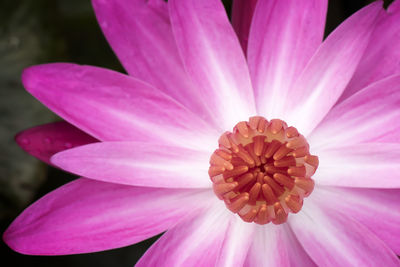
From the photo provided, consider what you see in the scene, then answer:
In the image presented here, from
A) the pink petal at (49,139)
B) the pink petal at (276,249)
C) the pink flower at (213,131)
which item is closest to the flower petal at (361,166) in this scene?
the pink flower at (213,131)

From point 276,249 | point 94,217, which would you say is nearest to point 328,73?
point 276,249

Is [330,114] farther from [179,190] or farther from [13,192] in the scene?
[13,192]

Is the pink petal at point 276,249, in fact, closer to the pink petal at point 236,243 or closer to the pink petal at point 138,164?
the pink petal at point 236,243

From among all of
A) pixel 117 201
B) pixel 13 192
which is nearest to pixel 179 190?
pixel 117 201

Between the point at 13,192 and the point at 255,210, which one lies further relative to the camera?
the point at 13,192

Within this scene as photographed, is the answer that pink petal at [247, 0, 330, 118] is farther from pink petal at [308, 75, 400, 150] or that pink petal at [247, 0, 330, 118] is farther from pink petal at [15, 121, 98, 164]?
pink petal at [15, 121, 98, 164]

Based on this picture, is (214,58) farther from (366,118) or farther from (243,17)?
(366,118)
